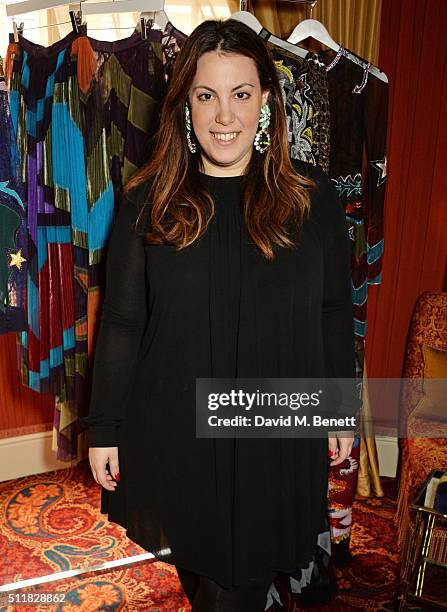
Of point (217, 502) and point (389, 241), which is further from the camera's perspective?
point (389, 241)

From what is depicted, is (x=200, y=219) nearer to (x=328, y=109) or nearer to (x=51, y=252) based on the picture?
(x=51, y=252)

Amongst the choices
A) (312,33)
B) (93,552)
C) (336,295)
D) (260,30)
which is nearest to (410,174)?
(312,33)

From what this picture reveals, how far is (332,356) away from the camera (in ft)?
5.39

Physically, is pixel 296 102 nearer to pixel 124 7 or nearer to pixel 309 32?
pixel 309 32

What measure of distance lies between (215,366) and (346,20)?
1553 mm

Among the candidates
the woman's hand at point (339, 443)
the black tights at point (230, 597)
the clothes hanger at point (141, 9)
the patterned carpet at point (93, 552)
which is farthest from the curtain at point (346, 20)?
the patterned carpet at point (93, 552)

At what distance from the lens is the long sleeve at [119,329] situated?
1507 mm

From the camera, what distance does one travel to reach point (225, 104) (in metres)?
1.42

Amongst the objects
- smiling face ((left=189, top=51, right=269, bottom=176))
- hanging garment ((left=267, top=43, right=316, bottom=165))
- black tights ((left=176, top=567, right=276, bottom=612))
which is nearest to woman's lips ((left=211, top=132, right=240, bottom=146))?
smiling face ((left=189, top=51, right=269, bottom=176))

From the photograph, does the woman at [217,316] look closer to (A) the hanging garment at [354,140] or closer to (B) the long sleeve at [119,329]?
(B) the long sleeve at [119,329]

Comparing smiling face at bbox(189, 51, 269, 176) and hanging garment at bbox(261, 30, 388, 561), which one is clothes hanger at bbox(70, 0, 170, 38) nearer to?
hanging garment at bbox(261, 30, 388, 561)

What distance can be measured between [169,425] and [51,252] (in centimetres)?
69

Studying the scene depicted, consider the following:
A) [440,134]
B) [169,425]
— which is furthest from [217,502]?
[440,134]

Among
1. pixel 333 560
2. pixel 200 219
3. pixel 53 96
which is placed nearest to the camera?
pixel 200 219
